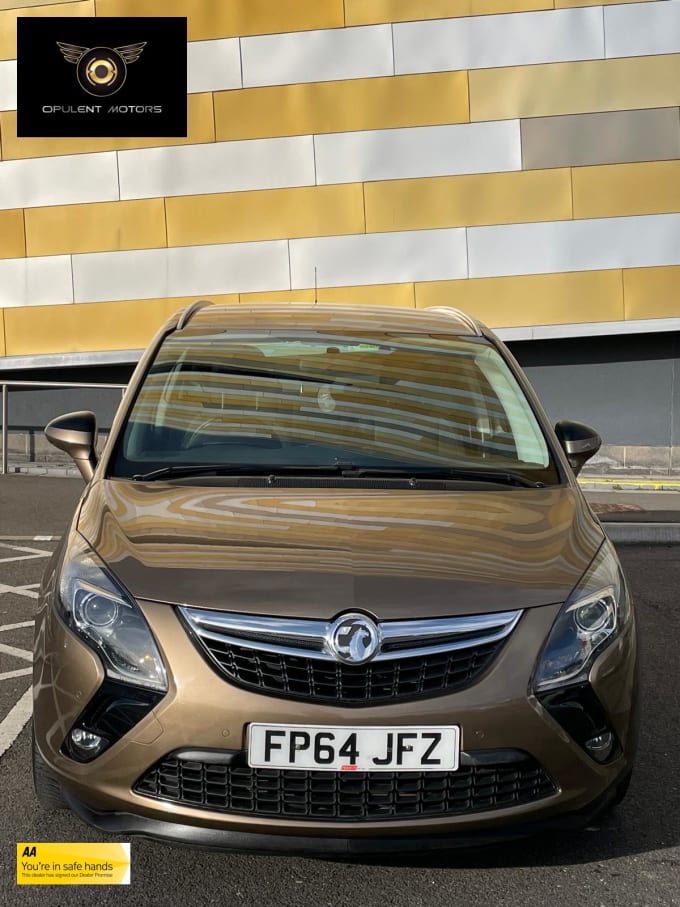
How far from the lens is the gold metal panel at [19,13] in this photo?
51.6 ft

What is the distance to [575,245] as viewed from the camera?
49.5 ft

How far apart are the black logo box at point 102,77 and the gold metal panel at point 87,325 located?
8.04ft

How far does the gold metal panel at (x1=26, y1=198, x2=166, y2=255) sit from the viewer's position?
622 inches

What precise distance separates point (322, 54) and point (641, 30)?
14.3ft

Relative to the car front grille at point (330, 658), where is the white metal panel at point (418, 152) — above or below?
above

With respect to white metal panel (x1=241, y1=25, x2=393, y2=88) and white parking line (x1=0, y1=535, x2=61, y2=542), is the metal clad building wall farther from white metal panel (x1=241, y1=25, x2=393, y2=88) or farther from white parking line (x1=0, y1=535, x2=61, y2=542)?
white parking line (x1=0, y1=535, x2=61, y2=542)

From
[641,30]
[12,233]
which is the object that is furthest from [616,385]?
[12,233]

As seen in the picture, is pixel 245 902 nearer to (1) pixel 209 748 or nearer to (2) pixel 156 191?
(1) pixel 209 748

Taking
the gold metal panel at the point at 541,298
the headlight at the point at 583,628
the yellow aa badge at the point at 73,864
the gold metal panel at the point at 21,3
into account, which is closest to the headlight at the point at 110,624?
the yellow aa badge at the point at 73,864

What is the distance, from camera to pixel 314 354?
424 cm

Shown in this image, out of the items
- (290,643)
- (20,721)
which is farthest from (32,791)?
(290,643)

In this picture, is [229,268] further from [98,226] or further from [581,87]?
[581,87]

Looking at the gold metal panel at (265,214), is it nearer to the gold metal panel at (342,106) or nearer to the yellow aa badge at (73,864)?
the gold metal panel at (342,106)

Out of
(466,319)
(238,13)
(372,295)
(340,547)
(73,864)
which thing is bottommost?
(73,864)
